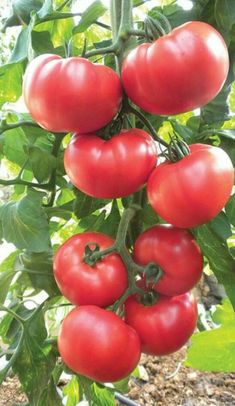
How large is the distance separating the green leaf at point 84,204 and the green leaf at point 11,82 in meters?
0.16

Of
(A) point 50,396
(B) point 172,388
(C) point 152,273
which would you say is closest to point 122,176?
(C) point 152,273

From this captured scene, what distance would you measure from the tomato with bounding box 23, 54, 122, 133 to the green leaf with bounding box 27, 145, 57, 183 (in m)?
0.17

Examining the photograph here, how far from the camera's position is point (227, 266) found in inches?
22.9

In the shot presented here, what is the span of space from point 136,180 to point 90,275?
11 centimetres

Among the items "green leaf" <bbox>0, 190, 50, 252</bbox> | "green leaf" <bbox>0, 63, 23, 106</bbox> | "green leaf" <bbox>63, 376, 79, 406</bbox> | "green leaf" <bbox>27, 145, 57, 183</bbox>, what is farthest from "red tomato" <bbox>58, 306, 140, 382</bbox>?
"green leaf" <bbox>63, 376, 79, 406</bbox>

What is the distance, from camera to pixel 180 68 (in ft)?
1.46

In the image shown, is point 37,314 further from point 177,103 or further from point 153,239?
point 177,103

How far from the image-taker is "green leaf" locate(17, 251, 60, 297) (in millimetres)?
721

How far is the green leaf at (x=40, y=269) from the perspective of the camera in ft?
2.36

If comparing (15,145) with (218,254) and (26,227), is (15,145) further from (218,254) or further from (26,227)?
(218,254)

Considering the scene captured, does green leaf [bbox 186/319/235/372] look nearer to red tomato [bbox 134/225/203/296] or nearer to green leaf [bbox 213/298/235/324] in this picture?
green leaf [bbox 213/298/235/324]

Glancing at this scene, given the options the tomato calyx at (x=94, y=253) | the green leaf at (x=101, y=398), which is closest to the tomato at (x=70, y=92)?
the tomato calyx at (x=94, y=253)

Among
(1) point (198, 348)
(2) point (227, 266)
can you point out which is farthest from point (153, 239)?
(1) point (198, 348)

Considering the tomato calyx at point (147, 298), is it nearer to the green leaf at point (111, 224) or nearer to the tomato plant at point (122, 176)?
the tomato plant at point (122, 176)
